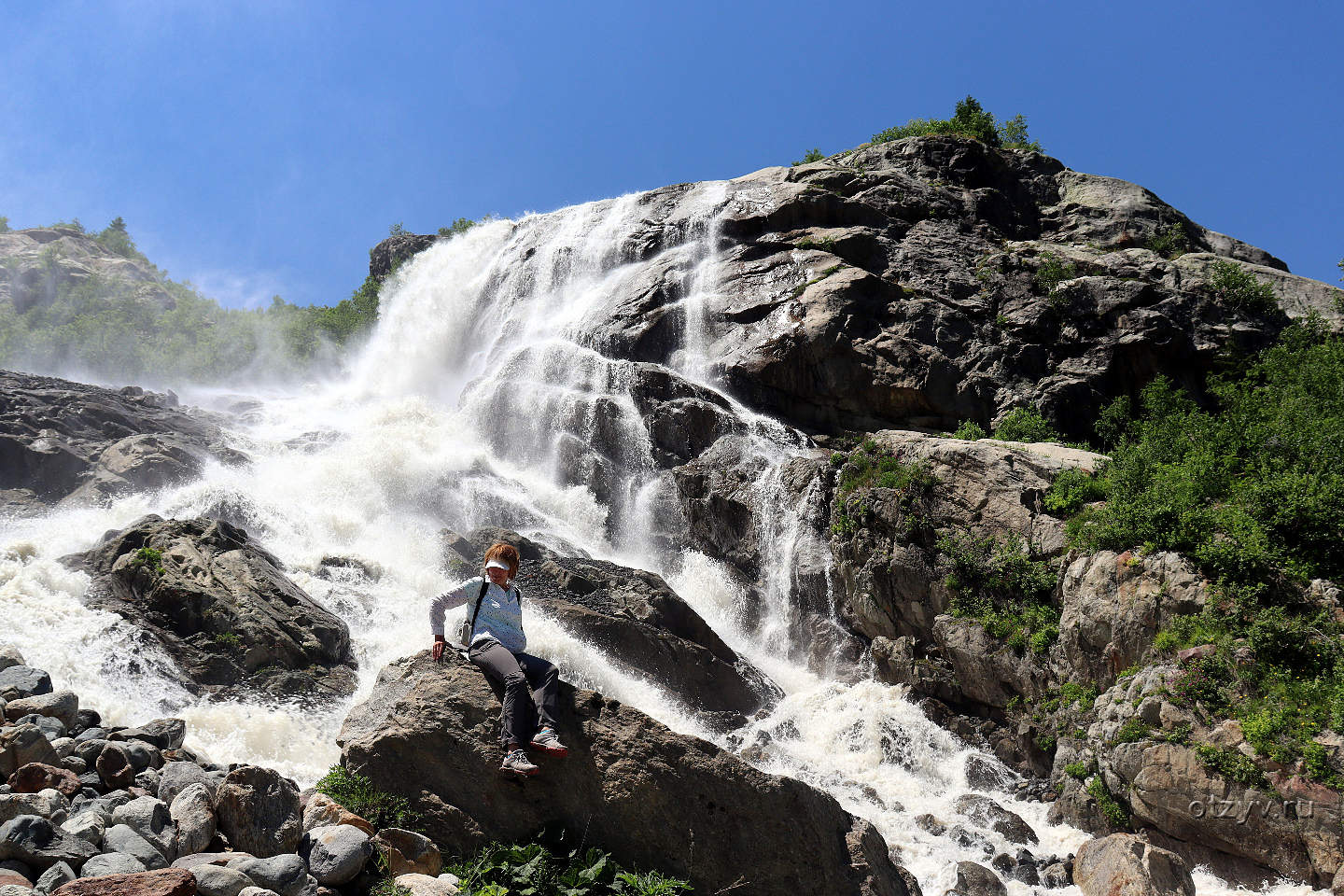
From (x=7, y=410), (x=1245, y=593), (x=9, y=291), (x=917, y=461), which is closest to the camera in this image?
(x=1245, y=593)

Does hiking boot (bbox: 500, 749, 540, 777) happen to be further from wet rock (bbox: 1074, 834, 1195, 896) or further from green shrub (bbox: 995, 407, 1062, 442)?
green shrub (bbox: 995, 407, 1062, 442)

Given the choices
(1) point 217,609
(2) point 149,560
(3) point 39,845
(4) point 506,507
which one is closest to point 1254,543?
(3) point 39,845

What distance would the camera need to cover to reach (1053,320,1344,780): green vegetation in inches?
408

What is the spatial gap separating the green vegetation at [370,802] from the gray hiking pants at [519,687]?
1055mm

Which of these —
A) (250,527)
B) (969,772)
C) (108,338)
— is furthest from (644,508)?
(108,338)

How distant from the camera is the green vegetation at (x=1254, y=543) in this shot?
10.4m

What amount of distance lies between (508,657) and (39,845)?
3282 mm

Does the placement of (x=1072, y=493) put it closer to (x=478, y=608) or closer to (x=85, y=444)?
(x=478, y=608)

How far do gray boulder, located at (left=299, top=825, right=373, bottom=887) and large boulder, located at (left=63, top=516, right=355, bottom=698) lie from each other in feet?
28.0

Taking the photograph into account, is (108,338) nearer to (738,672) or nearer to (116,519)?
(116,519)

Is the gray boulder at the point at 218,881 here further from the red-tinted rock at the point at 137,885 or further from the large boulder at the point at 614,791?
the large boulder at the point at 614,791

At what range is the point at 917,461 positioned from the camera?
19250 mm

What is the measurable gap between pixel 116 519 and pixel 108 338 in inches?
1617

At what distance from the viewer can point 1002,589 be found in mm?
16344
